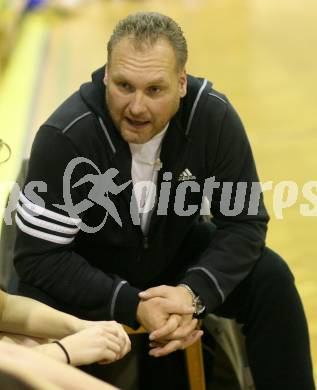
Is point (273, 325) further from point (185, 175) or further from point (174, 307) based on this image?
point (185, 175)

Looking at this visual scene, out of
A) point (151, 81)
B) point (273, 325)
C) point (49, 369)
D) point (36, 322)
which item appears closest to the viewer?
point (49, 369)

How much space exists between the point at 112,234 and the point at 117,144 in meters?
0.26

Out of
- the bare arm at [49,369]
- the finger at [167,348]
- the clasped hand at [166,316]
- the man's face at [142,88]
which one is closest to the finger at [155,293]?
the clasped hand at [166,316]

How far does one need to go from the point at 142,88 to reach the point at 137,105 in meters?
0.05

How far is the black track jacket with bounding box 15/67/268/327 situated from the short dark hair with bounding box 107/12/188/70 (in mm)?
202

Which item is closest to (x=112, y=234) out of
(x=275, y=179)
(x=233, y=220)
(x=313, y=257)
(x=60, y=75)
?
(x=233, y=220)

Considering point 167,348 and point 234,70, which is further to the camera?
point 234,70

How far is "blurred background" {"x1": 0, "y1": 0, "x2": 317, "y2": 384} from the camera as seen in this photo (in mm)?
3377

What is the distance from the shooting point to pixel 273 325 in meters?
2.17

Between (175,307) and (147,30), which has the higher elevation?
(147,30)

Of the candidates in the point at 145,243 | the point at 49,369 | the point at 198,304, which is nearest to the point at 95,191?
the point at 145,243

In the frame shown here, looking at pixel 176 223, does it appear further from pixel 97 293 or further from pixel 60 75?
pixel 60 75
